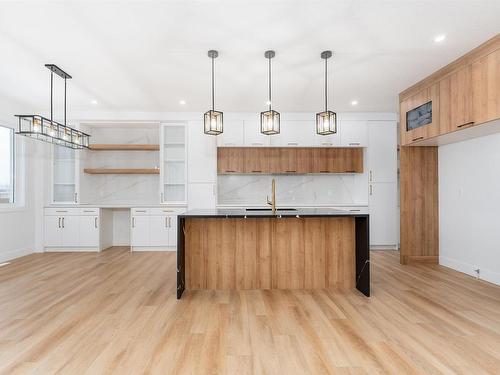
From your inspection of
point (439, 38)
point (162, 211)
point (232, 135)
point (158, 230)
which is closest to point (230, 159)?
point (232, 135)

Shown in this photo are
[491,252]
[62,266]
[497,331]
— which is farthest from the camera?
[62,266]

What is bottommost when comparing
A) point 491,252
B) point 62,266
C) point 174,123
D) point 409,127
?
point 62,266

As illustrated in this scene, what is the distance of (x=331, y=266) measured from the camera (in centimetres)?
348

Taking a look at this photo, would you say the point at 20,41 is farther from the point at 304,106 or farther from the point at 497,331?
the point at 497,331

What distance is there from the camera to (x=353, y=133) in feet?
19.1

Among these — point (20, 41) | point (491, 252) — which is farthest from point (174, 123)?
point (491, 252)

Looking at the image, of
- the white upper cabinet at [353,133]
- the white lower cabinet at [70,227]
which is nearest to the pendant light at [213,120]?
the white upper cabinet at [353,133]

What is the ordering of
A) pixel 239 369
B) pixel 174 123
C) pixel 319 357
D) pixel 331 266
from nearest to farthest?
1. pixel 239 369
2. pixel 319 357
3. pixel 331 266
4. pixel 174 123

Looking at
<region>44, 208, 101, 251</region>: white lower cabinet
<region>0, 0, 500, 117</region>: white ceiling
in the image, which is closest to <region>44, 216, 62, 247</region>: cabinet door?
<region>44, 208, 101, 251</region>: white lower cabinet

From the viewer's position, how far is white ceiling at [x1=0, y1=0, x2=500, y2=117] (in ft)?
8.32

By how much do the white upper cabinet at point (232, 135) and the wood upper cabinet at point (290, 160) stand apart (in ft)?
0.50

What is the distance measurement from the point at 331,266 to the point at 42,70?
4522 mm

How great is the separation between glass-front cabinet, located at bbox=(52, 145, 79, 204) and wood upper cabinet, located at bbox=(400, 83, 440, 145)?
6068 mm

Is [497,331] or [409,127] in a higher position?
[409,127]
